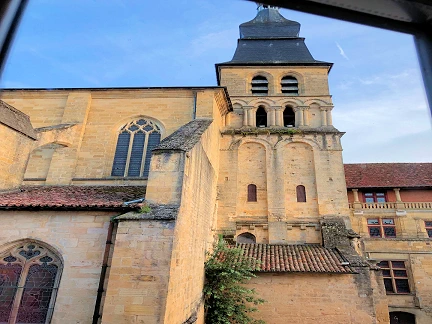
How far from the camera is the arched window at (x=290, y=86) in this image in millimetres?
17578

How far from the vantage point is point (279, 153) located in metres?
15.4

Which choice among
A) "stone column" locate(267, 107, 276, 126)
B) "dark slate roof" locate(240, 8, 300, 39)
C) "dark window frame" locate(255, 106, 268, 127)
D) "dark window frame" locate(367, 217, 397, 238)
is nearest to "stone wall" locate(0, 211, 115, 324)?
"stone column" locate(267, 107, 276, 126)

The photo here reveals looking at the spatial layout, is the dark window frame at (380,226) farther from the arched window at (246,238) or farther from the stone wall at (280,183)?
the arched window at (246,238)

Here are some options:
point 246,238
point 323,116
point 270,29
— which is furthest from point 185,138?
point 270,29

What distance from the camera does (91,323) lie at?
6.37m

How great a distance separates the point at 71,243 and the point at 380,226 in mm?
17125

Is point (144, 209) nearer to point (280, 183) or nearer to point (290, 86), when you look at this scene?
point (280, 183)

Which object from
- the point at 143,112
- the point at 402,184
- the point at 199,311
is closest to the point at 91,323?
the point at 199,311

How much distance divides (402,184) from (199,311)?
590 inches

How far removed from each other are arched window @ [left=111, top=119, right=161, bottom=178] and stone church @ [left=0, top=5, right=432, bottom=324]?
0.20 ft

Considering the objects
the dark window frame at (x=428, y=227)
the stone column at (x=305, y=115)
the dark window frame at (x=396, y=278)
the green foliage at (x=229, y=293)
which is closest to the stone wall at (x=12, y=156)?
the green foliage at (x=229, y=293)

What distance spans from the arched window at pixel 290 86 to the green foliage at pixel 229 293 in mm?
10783

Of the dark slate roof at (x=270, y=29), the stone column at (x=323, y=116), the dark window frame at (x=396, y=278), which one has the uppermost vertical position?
the dark slate roof at (x=270, y=29)

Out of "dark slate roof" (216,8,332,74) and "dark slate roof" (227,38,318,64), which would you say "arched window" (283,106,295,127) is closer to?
"dark slate roof" (216,8,332,74)
